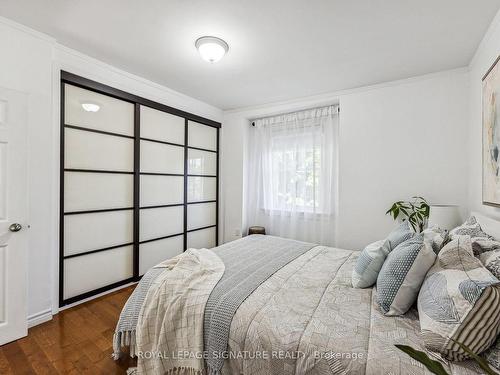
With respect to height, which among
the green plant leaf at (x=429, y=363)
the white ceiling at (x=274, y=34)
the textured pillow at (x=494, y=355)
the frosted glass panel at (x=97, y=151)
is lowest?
the textured pillow at (x=494, y=355)

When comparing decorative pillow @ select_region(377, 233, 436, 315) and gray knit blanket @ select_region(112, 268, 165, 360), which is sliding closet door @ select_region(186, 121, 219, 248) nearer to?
gray knit blanket @ select_region(112, 268, 165, 360)

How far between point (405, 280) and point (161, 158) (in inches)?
118

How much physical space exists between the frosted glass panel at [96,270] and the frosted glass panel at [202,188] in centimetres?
120

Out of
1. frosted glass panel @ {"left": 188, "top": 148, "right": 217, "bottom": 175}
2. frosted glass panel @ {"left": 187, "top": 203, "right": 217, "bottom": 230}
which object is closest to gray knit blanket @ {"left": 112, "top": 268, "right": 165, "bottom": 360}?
frosted glass panel @ {"left": 187, "top": 203, "right": 217, "bottom": 230}

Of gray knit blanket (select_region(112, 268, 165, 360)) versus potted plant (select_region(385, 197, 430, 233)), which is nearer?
gray knit blanket (select_region(112, 268, 165, 360))

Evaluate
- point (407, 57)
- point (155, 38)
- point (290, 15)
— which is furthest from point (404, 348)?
point (407, 57)

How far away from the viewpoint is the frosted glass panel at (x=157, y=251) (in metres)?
3.11

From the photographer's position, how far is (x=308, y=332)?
1.17 metres

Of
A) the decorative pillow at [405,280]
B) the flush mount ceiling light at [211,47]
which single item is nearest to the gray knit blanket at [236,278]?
the decorative pillow at [405,280]

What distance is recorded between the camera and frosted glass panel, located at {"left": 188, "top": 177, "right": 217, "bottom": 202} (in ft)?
12.5

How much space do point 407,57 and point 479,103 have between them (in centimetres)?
77

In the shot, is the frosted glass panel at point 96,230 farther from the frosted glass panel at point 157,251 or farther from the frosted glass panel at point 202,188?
the frosted glass panel at point 202,188

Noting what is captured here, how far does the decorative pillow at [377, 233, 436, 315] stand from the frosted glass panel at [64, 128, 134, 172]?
9.23ft

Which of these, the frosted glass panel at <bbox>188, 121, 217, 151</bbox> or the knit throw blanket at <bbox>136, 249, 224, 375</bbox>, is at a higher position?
the frosted glass panel at <bbox>188, 121, 217, 151</bbox>
